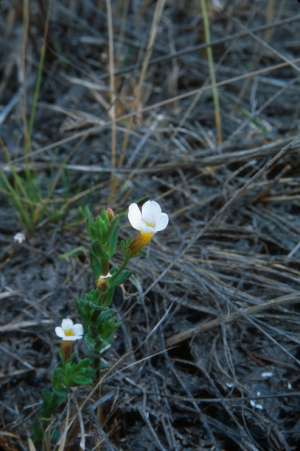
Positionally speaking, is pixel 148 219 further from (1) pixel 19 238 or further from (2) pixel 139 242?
(1) pixel 19 238

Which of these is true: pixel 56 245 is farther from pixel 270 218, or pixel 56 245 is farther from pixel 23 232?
pixel 270 218

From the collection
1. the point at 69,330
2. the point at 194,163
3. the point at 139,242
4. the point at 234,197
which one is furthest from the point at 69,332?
the point at 194,163

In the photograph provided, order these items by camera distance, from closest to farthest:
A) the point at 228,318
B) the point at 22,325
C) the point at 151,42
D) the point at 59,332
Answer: the point at 59,332, the point at 228,318, the point at 22,325, the point at 151,42

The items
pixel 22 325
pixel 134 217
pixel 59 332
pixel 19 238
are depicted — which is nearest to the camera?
pixel 134 217

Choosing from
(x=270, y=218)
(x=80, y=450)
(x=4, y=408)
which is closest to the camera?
(x=80, y=450)

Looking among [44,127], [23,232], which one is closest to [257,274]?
[23,232]

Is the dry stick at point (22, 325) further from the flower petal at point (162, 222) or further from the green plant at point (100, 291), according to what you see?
the flower petal at point (162, 222)

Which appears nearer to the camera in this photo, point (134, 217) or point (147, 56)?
point (134, 217)
